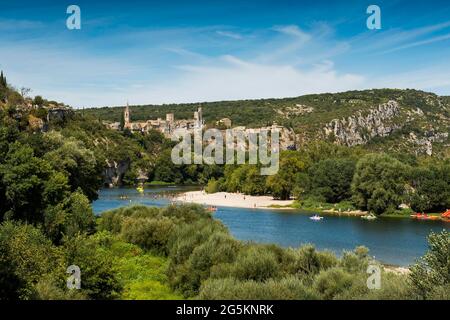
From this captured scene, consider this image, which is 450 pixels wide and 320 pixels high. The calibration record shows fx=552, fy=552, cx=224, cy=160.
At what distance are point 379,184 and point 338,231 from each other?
18496 mm

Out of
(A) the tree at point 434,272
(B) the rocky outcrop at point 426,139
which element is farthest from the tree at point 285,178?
(B) the rocky outcrop at point 426,139

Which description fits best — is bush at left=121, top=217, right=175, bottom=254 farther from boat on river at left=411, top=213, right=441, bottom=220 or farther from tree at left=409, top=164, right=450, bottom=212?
tree at left=409, top=164, right=450, bottom=212

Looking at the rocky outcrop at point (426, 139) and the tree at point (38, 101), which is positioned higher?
the tree at point (38, 101)

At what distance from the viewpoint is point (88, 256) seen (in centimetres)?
2361

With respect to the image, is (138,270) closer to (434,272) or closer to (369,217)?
(434,272)

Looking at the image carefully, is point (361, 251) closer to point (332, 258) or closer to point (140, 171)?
point (332, 258)

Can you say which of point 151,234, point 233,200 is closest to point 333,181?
point 233,200

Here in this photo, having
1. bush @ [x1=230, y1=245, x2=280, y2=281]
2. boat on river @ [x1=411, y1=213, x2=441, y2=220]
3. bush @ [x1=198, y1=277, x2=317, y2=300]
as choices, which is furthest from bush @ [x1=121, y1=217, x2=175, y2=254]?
boat on river @ [x1=411, y1=213, x2=441, y2=220]

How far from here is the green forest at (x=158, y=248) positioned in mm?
20094

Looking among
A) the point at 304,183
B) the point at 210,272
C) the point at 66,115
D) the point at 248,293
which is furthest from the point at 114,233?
the point at 66,115

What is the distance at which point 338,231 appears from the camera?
5812 cm

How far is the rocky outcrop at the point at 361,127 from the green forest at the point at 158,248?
104 metres

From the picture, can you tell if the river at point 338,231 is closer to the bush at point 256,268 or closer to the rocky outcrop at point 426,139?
the bush at point 256,268

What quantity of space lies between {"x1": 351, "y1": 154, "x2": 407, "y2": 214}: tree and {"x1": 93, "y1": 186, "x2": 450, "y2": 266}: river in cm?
510
